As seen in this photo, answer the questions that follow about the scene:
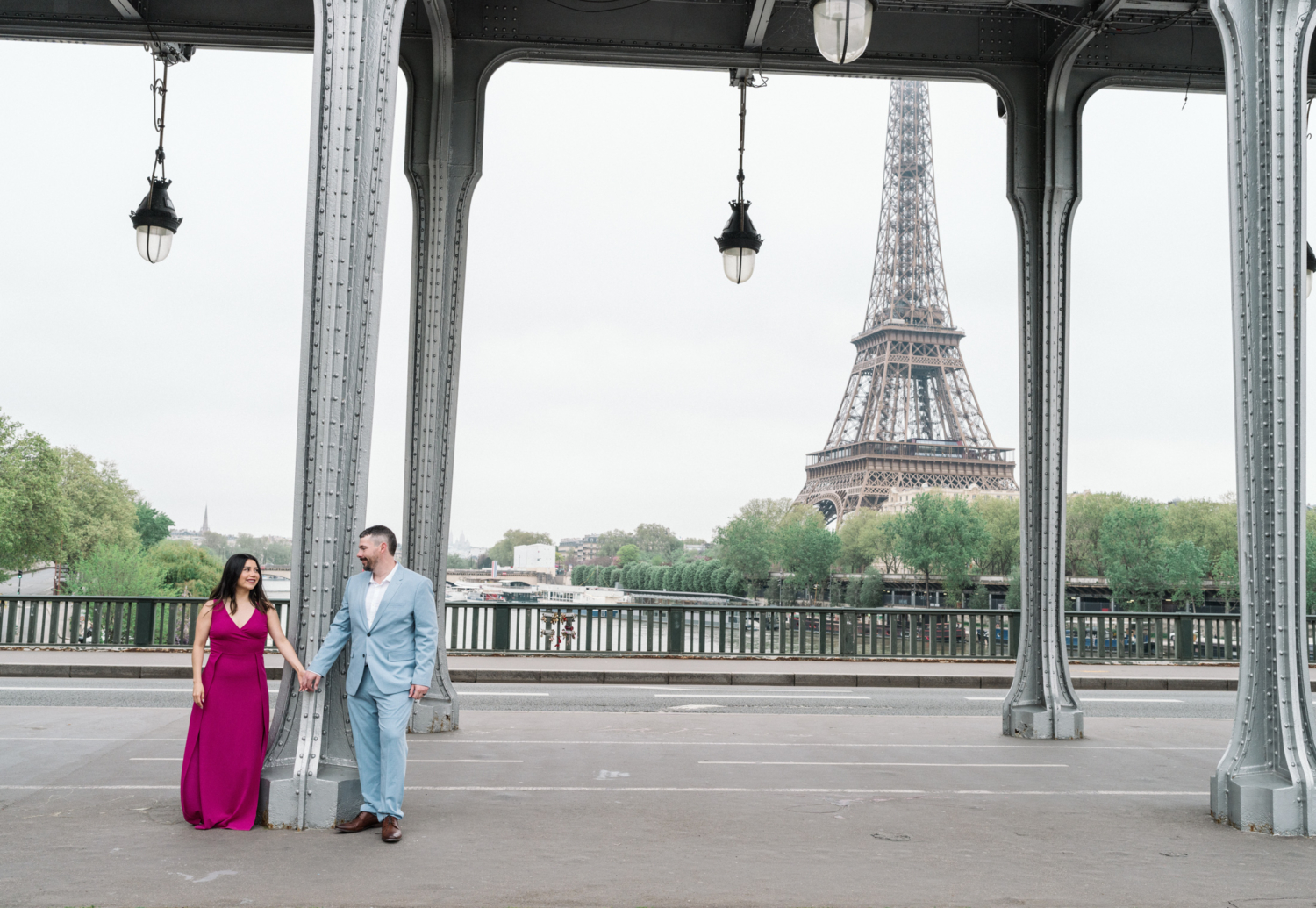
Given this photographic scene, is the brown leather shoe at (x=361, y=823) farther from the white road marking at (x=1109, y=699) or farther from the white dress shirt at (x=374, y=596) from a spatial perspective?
the white road marking at (x=1109, y=699)

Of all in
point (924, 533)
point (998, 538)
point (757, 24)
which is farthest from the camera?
point (998, 538)

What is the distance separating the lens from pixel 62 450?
232 feet

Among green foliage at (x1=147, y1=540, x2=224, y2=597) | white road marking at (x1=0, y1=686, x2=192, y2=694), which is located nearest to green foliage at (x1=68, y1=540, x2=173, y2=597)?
green foliage at (x1=147, y1=540, x2=224, y2=597)

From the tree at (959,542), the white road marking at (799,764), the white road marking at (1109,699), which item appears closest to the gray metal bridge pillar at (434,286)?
the white road marking at (799,764)

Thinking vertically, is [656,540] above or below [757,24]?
below

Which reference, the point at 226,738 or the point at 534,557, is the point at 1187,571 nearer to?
the point at 226,738

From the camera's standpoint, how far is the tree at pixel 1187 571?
63375mm

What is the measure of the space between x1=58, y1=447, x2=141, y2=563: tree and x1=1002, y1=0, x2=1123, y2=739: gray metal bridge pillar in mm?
67337

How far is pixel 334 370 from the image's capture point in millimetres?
6711

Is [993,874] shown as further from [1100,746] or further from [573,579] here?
[573,579]

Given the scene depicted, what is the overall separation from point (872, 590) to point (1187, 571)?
68.0 ft

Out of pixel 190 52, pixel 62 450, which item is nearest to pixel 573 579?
pixel 62 450

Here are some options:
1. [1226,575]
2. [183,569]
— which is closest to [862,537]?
[1226,575]

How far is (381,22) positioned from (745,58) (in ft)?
16.2
